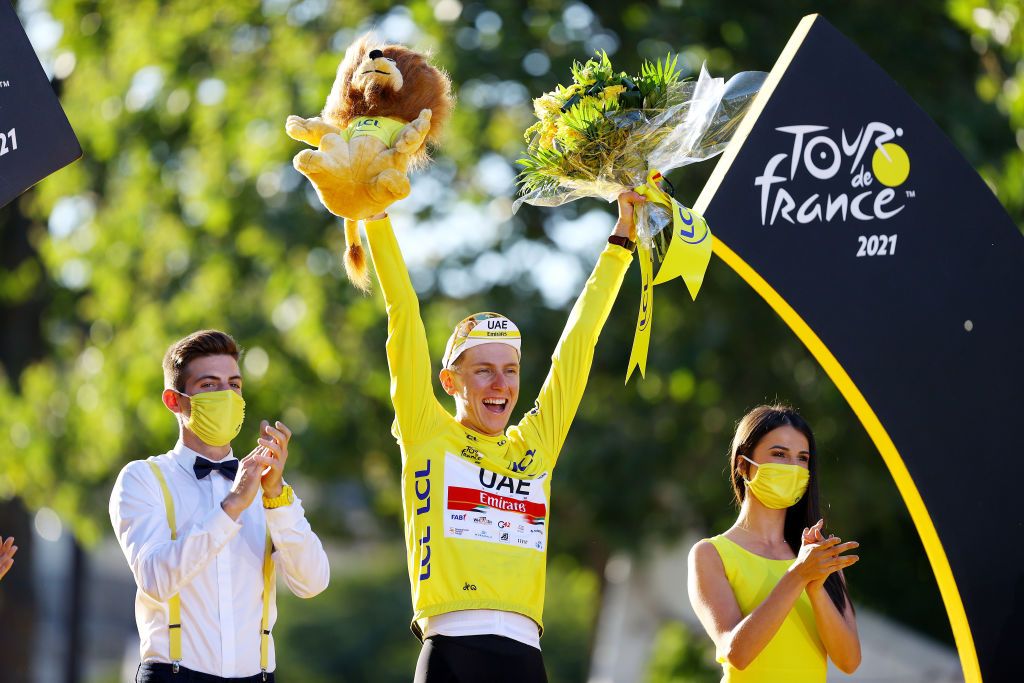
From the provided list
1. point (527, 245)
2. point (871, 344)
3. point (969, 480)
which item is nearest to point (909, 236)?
point (871, 344)

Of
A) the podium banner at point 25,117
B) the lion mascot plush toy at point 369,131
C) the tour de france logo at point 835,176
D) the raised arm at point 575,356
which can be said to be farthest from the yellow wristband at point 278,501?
the tour de france logo at point 835,176

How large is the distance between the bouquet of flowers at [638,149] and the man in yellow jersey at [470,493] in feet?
1.56

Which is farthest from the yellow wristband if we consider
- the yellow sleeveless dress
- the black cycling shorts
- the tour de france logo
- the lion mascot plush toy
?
the tour de france logo

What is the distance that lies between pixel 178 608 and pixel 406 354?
3.32 ft

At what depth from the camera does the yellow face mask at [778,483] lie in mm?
4641

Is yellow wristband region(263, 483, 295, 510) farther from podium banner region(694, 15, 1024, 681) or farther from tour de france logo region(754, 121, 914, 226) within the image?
tour de france logo region(754, 121, 914, 226)

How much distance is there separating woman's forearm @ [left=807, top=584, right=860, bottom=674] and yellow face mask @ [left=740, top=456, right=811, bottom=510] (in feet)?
1.05

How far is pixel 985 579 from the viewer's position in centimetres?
459

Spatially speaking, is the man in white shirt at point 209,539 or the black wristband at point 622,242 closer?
the man in white shirt at point 209,539

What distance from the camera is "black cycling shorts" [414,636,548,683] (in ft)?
13.6

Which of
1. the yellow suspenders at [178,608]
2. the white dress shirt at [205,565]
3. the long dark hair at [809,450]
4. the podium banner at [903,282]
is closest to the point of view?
the white dress shirt at [205,565]

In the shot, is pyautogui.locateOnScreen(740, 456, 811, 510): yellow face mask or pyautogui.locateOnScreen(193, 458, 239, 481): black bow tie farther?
pyautogui.locateOnScreen(740, 456, 811, 510): yellow face mask

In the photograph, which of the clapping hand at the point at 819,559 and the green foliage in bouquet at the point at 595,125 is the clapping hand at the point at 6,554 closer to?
the green foliage in bouquet at the point at 595,125

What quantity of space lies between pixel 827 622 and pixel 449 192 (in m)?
7.31
